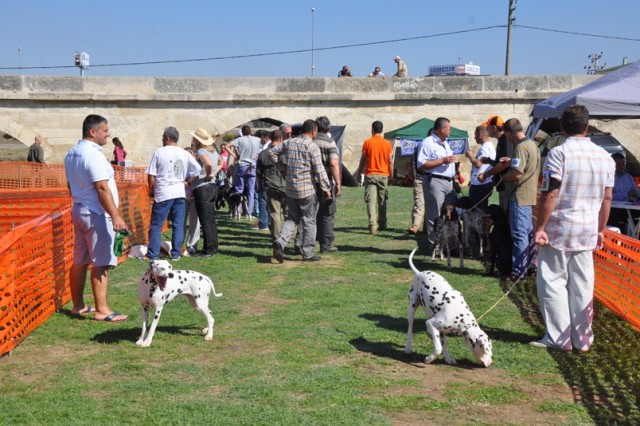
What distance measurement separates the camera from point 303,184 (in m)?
10.4

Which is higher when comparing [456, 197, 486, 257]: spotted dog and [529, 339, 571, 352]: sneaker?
[456, 197, 486, 257]: spotted dog

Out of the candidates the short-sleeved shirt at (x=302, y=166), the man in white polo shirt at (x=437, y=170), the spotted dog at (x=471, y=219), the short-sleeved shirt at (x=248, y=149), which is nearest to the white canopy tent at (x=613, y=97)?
the man in white polo shirt at (x=437, y=170)

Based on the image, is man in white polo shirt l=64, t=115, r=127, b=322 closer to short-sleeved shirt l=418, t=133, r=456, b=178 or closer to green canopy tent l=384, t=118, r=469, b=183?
short-sleeved shirt l=418, t=133, r=456, b=178

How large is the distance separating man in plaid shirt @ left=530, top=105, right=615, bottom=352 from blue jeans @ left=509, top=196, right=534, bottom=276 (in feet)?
7.79

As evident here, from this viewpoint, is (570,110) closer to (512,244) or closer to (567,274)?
(567,274)

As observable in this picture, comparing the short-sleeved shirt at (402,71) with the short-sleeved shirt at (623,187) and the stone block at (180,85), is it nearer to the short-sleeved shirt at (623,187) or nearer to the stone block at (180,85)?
the stone block at (180,85)

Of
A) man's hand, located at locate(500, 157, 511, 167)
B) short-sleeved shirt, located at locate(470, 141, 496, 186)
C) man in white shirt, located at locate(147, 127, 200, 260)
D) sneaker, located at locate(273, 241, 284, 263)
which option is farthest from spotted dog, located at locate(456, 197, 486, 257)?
man in white shirt, located at locate(147, 127, 200, 260)

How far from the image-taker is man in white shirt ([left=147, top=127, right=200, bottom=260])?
1020 centimetres

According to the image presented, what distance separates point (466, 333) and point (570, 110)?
2058mm

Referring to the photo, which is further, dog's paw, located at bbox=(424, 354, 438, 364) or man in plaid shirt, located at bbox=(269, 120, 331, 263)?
man in plaid shirt, located at bbox=(269, 120, 331, 263)

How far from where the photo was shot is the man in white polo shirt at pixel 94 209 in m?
6.83

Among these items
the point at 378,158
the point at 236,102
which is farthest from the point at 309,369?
the point at 236,102

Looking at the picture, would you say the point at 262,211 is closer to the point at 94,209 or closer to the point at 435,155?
the point at 435,155

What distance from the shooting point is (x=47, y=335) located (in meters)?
6.78
